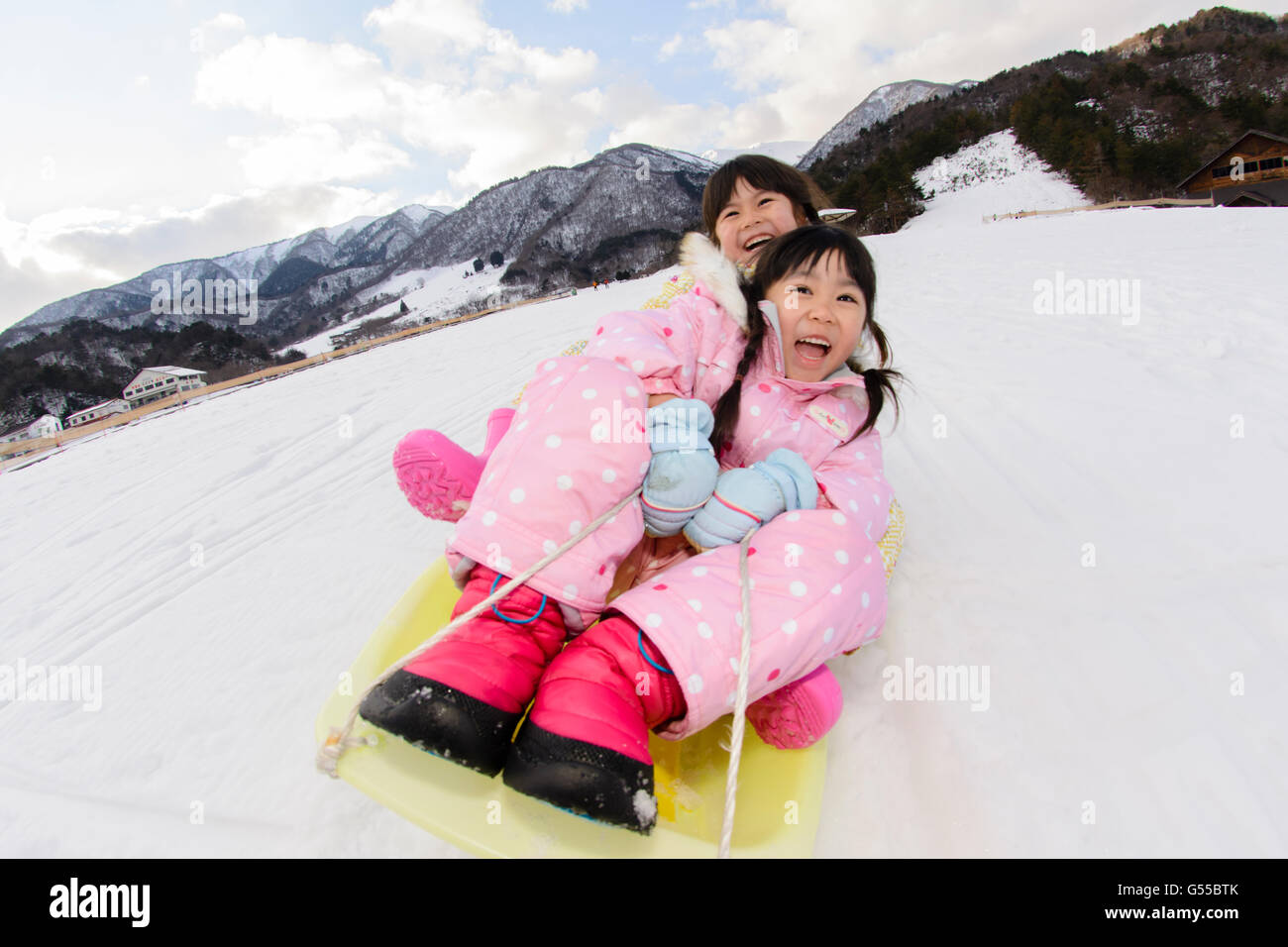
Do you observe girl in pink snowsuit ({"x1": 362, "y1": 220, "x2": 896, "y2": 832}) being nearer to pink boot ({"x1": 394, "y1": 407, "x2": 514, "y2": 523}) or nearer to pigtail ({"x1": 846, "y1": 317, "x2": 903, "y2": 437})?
pigtail ({"x1": 846, "y1": 317, "x2": 903, "y2": 437})

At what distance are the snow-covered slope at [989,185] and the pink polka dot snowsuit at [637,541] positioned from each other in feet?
85.2

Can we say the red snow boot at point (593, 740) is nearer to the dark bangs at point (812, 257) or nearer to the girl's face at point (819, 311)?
the girl's face at point (819, 311)

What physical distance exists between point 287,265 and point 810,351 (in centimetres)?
16122

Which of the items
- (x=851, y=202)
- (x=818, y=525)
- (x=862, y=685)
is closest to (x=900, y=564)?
(x=862, y=685)

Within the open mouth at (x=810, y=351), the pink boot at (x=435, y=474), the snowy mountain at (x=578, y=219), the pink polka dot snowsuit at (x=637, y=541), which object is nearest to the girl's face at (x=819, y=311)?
the open mouth at (x=810, y=351)

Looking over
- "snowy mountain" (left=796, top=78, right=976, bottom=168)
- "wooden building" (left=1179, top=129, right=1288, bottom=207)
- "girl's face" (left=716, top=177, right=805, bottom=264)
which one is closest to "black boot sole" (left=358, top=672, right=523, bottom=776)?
"girl's face" (left=716, top=177, right=805, bottom=264)

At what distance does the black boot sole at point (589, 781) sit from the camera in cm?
77

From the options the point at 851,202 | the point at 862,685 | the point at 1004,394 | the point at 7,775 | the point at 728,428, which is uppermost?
the point at 851,202

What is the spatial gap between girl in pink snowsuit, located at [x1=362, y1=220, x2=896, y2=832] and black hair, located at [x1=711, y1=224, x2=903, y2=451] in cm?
1

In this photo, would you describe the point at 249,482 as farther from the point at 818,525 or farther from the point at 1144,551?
the point at 1144,551

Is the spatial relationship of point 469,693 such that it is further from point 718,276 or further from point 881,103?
point 881,103

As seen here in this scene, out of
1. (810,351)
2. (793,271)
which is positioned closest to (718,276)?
(793,271)
